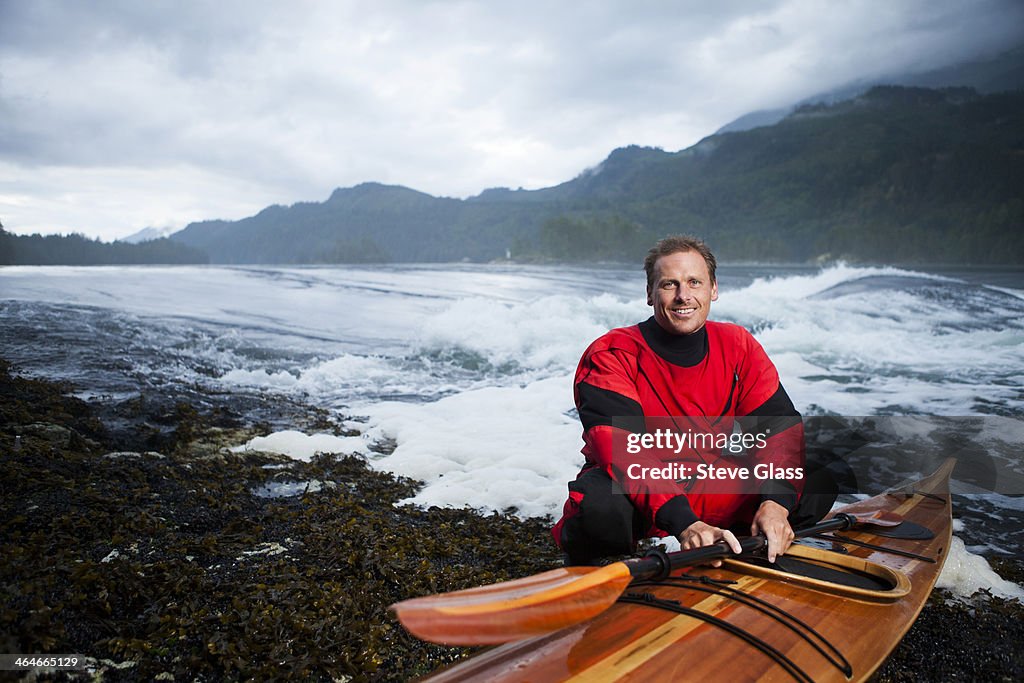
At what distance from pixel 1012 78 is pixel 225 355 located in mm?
247066

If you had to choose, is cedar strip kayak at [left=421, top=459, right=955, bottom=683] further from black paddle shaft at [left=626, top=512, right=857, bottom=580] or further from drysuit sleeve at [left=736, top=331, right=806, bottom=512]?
drysuit sleeve at [left=736, top=331, right=806, bottom=512]

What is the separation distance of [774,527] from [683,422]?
0.61 m

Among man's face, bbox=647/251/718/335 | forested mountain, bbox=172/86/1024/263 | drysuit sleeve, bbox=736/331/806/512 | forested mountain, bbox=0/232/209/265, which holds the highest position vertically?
forested mountain, bbox=172/86/1024/263

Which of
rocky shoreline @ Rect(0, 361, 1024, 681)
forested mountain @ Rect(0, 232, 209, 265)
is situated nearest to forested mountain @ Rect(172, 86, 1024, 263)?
forested mountain @ Rect(0, 232, 209, 265)

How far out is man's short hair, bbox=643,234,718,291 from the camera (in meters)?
2.83

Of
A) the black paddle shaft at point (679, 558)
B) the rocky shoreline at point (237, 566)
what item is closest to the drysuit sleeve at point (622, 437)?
the black paddle shaft at point (679, 558)

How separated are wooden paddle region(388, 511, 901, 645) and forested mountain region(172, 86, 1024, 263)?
73.4m

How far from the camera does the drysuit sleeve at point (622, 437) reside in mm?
2432

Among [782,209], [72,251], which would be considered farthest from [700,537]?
[782,209]

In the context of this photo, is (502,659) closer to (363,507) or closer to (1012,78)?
(363,507)

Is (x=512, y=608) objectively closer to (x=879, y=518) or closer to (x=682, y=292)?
(x=682, y=292)

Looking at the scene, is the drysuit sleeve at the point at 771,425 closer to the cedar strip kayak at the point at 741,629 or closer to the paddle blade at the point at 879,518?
the cedar strip kayak at the point at 741,629

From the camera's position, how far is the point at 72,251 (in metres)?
23.1

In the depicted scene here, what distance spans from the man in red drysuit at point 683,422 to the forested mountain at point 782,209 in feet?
239
